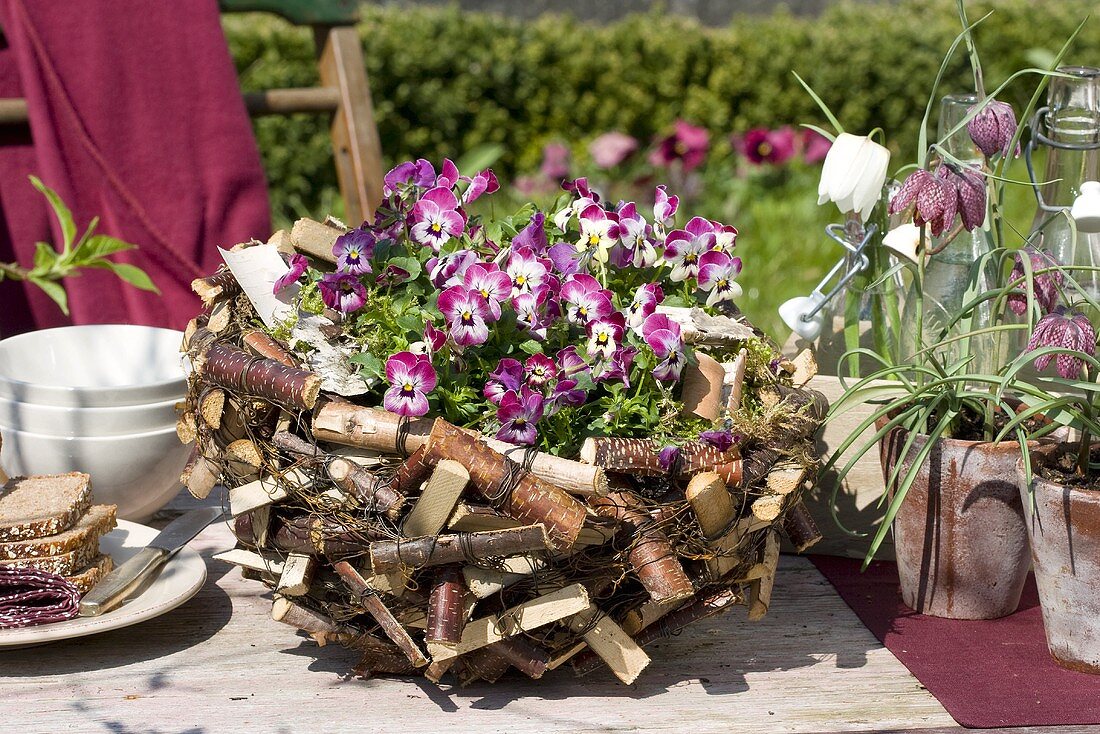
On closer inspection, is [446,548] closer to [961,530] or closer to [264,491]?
[264,491]

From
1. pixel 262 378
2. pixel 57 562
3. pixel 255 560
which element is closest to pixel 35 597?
pixel 57 562

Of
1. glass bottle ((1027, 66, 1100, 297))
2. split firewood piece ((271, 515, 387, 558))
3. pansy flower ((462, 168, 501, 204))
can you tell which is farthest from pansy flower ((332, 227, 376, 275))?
glass bottle ((1027, 66, 1100, 297))

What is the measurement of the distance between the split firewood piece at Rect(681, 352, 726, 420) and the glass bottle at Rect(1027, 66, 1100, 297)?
0.39m

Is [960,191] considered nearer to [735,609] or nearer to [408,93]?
[735,609]

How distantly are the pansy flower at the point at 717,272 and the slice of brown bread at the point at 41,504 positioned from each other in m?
0.61

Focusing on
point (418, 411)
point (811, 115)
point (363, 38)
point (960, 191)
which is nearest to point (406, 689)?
point (418, 411)

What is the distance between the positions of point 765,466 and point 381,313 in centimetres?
35

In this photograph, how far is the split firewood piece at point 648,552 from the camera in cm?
82

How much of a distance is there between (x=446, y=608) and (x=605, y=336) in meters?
0.25

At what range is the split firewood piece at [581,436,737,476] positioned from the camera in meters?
0.85

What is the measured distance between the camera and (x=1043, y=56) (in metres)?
3.25

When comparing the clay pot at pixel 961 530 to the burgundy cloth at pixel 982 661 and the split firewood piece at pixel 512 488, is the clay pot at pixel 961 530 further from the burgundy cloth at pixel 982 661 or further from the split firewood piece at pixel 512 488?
the split firewood piece at pixel 512 488

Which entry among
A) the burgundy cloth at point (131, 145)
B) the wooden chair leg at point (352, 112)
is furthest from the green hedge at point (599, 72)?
the burgundy cloth at point (131, 145)

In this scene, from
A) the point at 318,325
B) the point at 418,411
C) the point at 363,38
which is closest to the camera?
the point at 418,411
